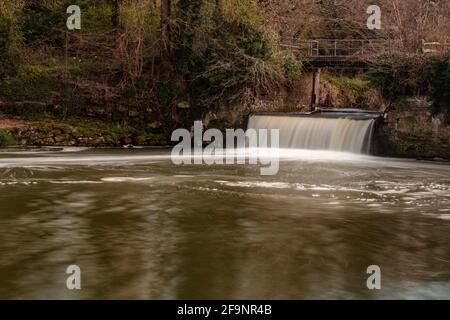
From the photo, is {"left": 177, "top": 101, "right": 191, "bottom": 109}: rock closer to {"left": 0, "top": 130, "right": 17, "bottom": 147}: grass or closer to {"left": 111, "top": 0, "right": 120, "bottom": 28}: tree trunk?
{"left": 111, "top": 0, "right": 120, "bottom": 28}: tree trunk

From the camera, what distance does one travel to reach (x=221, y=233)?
11133 mm

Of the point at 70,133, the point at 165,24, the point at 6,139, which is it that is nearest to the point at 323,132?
the point at 165,24

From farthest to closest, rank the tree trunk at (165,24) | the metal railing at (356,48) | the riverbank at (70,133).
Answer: the tree trunk at (165,24) < the metal railing at (356,48) < the riverbank at (70,133)

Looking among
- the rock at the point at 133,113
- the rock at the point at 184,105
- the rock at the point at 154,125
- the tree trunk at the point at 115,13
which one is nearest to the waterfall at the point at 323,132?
the rock at the point at 184,105

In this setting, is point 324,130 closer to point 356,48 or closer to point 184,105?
point 184,105

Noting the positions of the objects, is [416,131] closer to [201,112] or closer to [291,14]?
[201,112]

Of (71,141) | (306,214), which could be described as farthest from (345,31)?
(306,214)

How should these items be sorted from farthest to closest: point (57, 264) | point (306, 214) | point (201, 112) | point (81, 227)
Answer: point (201, 112)
point (306, 214)
point (81, 227)
point (57, 264)

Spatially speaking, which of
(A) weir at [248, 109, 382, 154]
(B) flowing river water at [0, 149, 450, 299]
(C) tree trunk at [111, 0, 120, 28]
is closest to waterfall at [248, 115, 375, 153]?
(A) weir at [248, 109, 382, 154]

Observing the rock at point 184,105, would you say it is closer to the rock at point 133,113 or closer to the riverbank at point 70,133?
the riverbank at point 70,133

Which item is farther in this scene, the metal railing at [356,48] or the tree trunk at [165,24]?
the tree trunk at [165,24]

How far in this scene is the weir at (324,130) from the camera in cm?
2600
